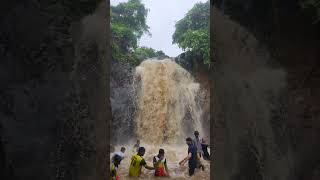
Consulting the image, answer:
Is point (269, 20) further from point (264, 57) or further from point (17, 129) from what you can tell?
point (17, 129)

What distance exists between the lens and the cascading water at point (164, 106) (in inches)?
630

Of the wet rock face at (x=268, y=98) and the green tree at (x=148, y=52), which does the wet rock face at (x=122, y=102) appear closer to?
the green tree at (x=148, y=52)

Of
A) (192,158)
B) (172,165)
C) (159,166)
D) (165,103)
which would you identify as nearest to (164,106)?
(165,103)

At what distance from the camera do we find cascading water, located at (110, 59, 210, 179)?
1600 cm

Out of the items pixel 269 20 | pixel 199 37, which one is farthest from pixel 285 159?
pixel 199 37

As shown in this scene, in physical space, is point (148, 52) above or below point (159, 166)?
above

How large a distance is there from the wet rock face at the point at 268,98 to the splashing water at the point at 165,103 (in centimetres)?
1246

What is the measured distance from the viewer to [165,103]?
16.6 meters

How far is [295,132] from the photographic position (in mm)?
3250

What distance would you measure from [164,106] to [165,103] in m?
0.17

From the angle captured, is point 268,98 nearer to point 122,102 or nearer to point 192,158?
point 192,158

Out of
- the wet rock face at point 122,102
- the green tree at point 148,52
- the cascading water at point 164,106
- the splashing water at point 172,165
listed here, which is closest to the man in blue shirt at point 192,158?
the splashing water at point 172,165

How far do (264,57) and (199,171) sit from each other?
24.2 ft

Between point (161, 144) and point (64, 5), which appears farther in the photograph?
point (161, 144)
